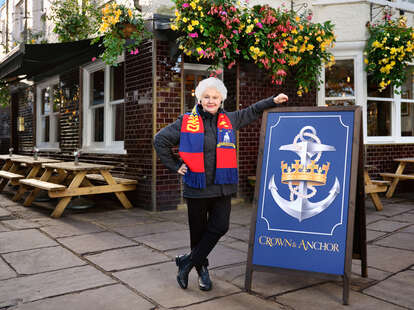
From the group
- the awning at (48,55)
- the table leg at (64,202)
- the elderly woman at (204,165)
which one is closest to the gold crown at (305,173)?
the elderly woman at (204,165)

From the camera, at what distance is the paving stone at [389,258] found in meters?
3.58

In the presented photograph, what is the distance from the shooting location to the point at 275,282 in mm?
3180

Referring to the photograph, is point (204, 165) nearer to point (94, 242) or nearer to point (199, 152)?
point (199, 152)

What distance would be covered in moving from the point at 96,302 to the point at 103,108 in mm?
5975

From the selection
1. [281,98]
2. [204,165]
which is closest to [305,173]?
[281,98]

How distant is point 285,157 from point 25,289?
2223 mm

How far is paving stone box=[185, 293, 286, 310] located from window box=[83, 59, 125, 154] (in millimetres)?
4938

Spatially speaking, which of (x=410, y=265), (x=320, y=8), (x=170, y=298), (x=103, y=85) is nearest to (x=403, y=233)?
(x=410, y=265)

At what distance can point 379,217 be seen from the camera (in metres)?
5.96

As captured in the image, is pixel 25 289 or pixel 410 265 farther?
pixel 410 265

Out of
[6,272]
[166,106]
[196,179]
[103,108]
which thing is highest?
[103,108]

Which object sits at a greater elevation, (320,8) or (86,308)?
(320,8)

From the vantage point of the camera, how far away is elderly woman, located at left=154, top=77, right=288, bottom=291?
114 inches

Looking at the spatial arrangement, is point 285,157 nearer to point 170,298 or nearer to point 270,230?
point 270,230
